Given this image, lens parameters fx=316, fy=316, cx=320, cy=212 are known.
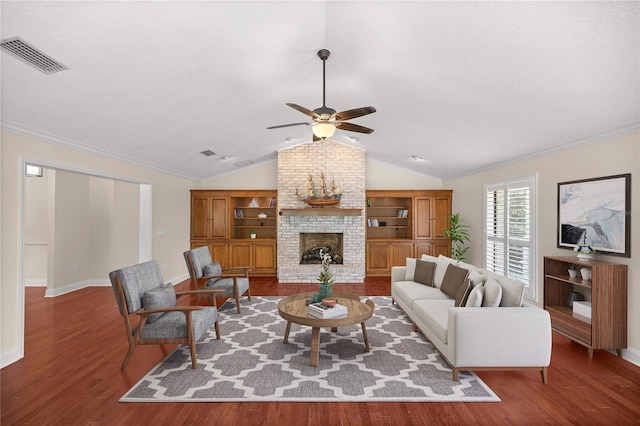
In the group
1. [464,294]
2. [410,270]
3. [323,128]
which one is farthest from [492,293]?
Answer: [323,128]

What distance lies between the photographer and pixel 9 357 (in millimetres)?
3168

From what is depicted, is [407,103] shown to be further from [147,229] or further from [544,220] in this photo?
[147,229]

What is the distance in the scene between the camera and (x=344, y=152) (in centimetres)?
775

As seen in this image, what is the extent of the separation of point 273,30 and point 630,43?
8.97 feet

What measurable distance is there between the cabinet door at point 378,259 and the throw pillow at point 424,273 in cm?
272

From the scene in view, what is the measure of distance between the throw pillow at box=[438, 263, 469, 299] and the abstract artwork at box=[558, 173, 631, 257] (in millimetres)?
1390

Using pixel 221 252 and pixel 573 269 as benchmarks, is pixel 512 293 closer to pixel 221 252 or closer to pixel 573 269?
pixel 573 269

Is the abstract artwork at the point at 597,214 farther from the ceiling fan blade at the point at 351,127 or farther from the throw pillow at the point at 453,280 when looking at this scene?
the ceiling fan blade at the point at 351,127

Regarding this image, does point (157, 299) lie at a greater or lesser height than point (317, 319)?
greater

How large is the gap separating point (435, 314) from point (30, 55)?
4.35 meters

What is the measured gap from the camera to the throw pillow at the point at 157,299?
329 centimetres

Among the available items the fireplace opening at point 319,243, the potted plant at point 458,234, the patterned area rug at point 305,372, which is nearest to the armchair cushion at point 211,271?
the patterned area rug at point 305,372

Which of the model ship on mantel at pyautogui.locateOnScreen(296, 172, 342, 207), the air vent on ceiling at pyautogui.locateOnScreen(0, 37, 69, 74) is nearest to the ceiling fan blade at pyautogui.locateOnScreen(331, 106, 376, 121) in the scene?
the air vent on ceiling at pyautogui.locateOnScreen(0, 37, 69, 74)

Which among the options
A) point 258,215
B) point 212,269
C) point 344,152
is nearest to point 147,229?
point 212,269
